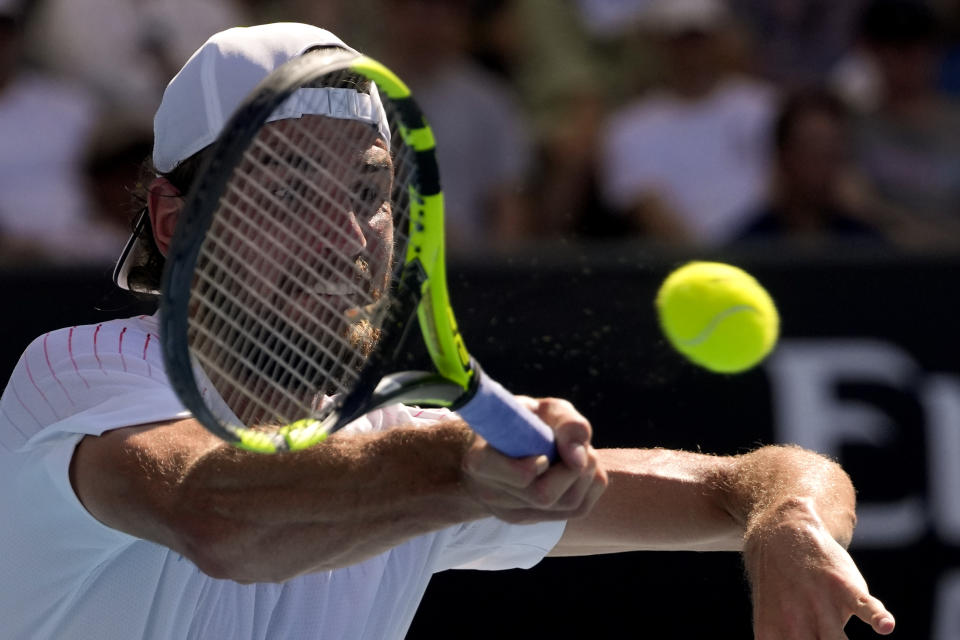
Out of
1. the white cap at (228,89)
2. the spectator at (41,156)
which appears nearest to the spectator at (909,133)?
the spectator at (41,156)

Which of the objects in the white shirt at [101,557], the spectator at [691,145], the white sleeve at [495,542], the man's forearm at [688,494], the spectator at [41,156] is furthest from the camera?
the spectator at [691,145]

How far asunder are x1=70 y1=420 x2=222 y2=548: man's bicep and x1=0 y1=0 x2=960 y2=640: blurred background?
1.69 m

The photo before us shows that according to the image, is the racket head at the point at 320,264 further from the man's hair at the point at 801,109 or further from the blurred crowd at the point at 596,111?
the man's hair at the point at 801,109

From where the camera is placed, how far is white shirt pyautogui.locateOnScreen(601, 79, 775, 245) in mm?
6316

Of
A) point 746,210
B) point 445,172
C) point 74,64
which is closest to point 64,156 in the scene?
point 74,64

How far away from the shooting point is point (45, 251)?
17.6ft

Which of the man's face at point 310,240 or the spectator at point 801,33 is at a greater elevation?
the man's face at point 310,240

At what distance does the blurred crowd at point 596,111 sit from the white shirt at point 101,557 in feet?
10.2

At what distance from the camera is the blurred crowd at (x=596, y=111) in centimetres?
564

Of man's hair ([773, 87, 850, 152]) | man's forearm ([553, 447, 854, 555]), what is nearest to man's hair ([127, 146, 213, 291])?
man's forearm ([553, 447, 854, 555])

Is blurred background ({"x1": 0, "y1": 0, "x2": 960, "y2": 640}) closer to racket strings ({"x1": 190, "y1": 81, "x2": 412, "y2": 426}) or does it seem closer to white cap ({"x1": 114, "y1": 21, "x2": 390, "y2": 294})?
white cap ({"x1": 114, "y1": 21, "x2": 390, "y2": 294})

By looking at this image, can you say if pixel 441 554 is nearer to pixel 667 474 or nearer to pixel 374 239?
pixel 667 474

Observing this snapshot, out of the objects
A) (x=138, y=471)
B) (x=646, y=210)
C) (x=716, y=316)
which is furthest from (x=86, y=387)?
(x=646, y=210)

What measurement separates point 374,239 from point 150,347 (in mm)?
417
